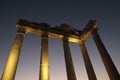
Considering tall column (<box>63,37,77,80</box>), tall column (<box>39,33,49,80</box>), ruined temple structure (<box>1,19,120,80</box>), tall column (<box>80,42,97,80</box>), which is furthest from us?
tall column (<box>80,42,97,80</box>)

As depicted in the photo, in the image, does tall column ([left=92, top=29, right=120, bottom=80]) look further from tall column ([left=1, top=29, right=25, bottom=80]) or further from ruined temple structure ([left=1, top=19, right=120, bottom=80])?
tall column ([left=1, top=29, right=25, bottom=80])

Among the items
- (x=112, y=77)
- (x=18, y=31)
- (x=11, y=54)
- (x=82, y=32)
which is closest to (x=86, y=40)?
(x=82, y=32)

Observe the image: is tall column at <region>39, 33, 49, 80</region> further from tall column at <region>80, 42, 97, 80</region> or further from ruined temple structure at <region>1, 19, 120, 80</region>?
tall column at <region>80, 42, 97, 80</region>

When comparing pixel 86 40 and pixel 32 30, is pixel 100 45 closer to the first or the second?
pixel 86 40

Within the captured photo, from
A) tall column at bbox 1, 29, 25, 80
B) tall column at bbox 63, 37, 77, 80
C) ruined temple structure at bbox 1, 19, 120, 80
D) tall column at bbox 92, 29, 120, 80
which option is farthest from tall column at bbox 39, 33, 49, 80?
tall column at bbox 92, 29, 120, 80

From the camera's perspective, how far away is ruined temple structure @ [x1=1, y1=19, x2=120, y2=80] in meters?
22.8

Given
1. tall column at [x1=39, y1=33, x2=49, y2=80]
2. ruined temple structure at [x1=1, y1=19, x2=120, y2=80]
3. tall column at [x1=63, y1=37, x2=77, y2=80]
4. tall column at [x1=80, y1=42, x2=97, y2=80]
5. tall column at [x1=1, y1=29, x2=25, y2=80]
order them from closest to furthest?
tall column at [x1=1, y1=29, x2=25, y2=80]
tall column at [x1=39, y1=33, x2=49, y2=80]
ruined temple structure at [x1=1, y1=19, x2=120, y2=80]
tall column at [x1=63, y1=37, x2=77, y2=80]
tall column at [x1=80, y1=42, x2=97, y2=80]

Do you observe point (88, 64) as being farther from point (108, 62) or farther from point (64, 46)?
point (64, 46)

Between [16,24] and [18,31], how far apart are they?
2.13 meters

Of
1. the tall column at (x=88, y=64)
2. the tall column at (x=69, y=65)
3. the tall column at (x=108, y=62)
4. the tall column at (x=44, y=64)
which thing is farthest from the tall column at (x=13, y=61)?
the tall column at (x=108, y=62)

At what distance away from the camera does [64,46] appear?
32.1m

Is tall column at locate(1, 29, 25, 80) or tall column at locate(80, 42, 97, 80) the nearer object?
tall column at locate(1, 29, 25, 80)

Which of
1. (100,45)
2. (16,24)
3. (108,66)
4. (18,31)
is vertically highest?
(16,24)

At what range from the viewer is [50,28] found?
112 ft
